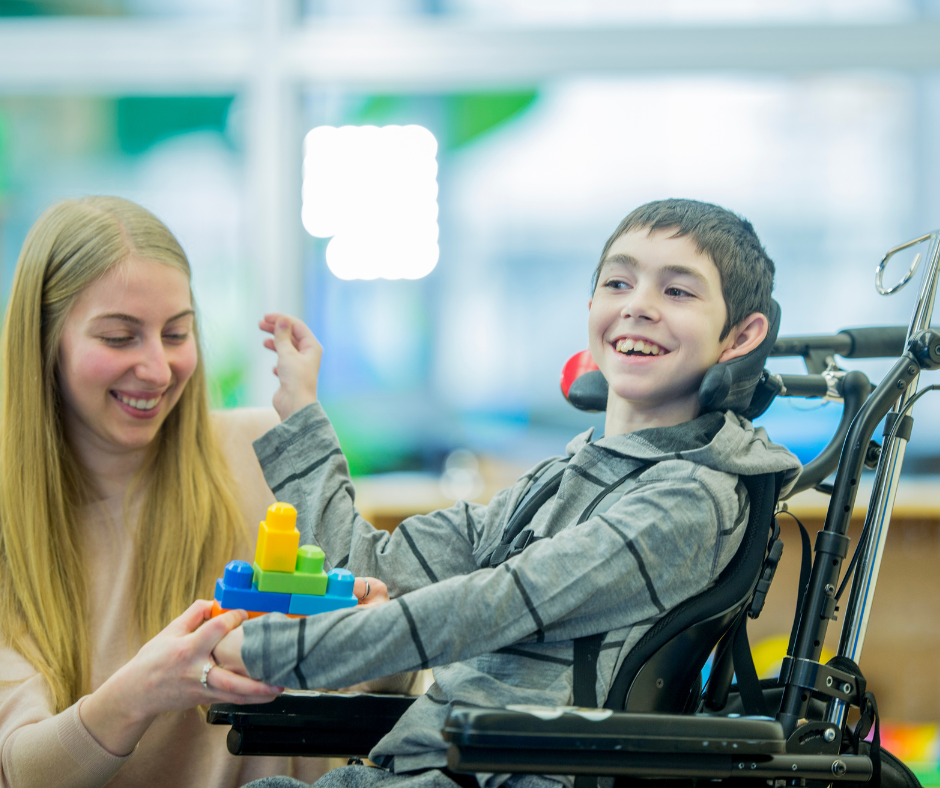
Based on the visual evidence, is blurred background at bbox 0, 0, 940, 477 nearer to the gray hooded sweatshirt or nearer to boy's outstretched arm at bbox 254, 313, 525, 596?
boy's outstretched arm at bbox 254, 313, 525, 596

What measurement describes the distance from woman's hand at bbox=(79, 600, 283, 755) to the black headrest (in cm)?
59

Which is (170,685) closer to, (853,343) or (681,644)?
(681,644)

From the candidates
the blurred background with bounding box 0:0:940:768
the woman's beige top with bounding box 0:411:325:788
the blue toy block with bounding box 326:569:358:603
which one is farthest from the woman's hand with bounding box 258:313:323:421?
the blurred background with bounding box 0:0:940:768

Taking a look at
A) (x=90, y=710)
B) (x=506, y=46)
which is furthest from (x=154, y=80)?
(x=90, y=710)

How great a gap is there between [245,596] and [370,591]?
23cm

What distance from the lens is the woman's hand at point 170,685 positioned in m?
0.88

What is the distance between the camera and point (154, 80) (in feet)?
8.76

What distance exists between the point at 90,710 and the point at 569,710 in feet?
1.91

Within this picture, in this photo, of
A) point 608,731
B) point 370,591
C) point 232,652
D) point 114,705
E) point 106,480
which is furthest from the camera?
point 106,480

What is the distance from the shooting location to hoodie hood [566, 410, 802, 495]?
970 millimetres

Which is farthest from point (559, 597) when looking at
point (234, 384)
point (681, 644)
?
point (234, 384)

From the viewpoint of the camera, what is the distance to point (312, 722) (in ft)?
3.42

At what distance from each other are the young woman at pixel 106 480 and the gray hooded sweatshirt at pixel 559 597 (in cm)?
32

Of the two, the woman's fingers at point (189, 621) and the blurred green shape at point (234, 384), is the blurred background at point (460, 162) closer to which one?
the blurred green shape at point (234, 384)
